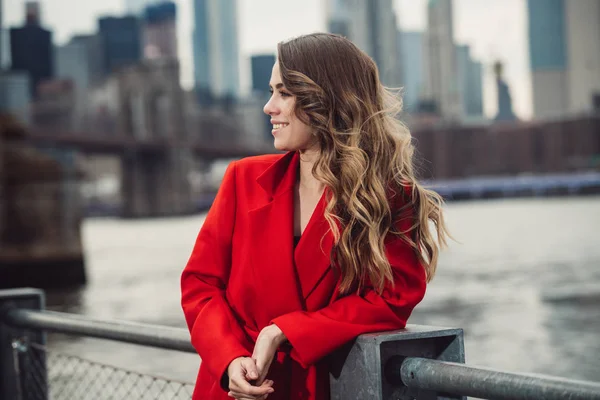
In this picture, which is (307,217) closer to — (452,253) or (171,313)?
(171,313)

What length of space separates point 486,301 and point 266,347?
20056mm

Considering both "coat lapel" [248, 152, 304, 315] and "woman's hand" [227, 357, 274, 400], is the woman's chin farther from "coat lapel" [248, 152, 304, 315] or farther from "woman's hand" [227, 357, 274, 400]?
"woman's hand" [227, 357, 274, 400]

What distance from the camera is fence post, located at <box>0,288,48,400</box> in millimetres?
3217

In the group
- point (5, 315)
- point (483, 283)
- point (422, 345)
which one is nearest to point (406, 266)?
point (422, 345)

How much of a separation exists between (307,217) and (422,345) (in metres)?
0.38

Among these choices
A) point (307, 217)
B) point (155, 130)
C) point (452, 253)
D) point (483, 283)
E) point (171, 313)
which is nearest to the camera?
point (307, 217)

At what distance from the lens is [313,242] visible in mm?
1944

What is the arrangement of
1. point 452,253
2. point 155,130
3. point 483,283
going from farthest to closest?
point 155,130
point 452,253
point 483,283

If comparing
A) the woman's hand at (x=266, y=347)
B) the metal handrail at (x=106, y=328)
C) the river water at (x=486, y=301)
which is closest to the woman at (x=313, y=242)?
the woman's hand at (x=266, y=347)

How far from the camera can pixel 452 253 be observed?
39.4m

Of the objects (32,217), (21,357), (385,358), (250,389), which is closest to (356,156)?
(385,358)

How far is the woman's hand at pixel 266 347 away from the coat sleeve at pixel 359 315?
19 mm

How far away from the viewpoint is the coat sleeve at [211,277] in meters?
1.96

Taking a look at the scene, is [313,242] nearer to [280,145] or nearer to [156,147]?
[280,145]
